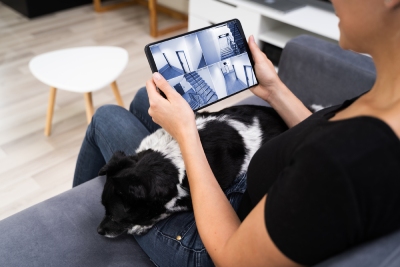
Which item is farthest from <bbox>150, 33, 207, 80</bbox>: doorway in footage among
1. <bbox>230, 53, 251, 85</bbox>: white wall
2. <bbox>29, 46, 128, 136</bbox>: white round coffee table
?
<bbox>29, 46, 128, 136</bbox>: white round coffee table

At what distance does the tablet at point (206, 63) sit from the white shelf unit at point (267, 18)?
1.34 metres

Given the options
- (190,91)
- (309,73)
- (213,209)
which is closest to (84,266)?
(213,209)

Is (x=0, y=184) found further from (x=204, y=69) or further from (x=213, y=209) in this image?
(x=213, y=209)

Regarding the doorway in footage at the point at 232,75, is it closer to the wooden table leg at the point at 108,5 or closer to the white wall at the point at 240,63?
the white wall at the point at 240,63

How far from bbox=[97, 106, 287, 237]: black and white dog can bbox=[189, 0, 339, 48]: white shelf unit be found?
1460 mm

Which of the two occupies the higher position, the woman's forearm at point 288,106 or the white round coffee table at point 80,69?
the woman's forearm at point 288,106

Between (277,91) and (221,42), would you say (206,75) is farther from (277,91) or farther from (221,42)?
(277,91)

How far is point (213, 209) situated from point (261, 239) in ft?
0.66

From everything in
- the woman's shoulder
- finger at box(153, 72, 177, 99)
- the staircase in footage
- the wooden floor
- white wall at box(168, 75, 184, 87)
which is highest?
the woman's shoulder

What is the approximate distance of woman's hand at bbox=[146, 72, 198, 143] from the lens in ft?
3.02

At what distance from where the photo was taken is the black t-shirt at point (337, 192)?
1.78 ft

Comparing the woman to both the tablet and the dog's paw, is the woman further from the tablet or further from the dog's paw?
the tablet

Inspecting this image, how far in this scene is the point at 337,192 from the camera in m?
0.54

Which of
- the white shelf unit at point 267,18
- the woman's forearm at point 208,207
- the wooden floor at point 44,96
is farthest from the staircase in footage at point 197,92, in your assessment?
the white shelf unit at point 267,18
